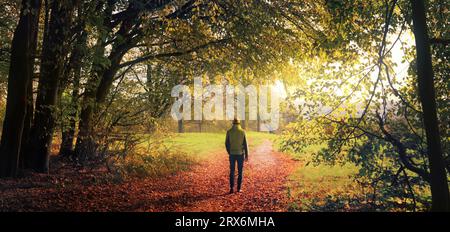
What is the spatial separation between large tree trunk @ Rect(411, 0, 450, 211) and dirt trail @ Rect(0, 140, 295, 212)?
190 inches

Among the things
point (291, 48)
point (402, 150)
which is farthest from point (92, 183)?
point (402, 150)

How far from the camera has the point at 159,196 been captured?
34.5ft

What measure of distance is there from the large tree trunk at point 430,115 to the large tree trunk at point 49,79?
8.09 metres

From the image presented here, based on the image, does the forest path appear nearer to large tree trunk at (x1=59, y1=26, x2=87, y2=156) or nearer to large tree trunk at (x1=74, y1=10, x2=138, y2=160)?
large tree trunk at (x1=74, y1=10, x2=138, y2=160)

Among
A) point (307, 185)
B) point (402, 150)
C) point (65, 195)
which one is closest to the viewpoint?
point (402, 150)

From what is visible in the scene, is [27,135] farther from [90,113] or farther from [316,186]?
[316,186]

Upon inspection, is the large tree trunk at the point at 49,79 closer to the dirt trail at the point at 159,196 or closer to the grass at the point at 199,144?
the dirt trail at the point at 159,196

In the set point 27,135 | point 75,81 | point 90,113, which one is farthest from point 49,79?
point 90,113

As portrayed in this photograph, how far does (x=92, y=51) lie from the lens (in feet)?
32.1

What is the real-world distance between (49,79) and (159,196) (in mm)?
4766

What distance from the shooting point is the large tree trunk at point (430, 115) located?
554cm

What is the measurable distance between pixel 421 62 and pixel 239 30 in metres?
5.49

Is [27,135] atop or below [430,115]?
below
